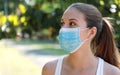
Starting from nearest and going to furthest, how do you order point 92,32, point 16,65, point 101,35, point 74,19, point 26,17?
1. point 74,19
2. point 92,32
3. point 101,35
4. point 26,17
5. point 16,65

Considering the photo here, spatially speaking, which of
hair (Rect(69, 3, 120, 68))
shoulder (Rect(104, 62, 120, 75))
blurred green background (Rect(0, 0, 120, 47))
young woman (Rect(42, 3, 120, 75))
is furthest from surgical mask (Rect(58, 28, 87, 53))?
blurred green background (Rect(0, 0, 120, 47))

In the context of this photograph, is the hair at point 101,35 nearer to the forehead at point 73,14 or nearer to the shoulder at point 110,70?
the forehead at point 73,14

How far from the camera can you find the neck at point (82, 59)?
3758 millimetres

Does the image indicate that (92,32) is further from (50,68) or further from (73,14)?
(50,68)

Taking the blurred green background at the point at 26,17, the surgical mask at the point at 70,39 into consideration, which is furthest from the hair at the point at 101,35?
the blurred green background at the point at 26,17

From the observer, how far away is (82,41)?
3715mm

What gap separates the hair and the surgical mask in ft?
0.40

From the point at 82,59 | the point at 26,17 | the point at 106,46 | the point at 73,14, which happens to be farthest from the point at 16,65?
the point at 73,14

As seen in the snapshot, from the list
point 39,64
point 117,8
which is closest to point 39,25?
point 117,8

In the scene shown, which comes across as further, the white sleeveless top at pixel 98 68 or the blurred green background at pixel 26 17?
the blurred green background at pixel 26 17

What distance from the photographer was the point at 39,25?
6605 mm

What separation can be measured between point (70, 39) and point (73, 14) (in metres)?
0.20

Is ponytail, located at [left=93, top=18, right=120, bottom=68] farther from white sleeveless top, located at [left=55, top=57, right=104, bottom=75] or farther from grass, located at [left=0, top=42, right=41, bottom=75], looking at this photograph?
grass, located at [left=0, top=42, right=41, bottom=75]

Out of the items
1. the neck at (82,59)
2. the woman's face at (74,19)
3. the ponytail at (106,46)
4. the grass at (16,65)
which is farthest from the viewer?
the grass at (16,65)
